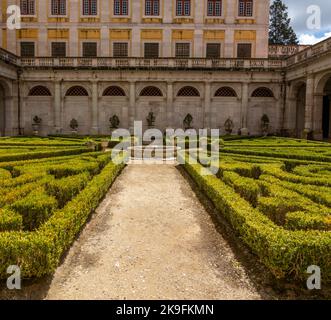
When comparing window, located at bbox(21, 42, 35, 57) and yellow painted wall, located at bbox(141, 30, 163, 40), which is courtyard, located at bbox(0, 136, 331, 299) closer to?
yellow painted wall, located at bbox(141, 30, 163, 40)

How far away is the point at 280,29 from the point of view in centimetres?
5547

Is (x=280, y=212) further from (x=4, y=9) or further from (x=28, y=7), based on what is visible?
(x=4, y=9)

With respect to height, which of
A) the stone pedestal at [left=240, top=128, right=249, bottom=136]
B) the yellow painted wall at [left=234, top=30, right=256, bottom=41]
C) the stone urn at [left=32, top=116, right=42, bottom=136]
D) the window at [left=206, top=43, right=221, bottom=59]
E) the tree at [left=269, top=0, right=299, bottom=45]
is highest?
the tree at [left=269, top=0, right=299, bottom=45]

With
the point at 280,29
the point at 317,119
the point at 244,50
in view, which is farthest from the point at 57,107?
the point at 280,29

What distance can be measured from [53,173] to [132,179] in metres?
3.30

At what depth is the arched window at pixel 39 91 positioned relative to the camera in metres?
31.9

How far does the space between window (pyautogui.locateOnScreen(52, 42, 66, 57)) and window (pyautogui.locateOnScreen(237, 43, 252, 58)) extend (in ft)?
58.5

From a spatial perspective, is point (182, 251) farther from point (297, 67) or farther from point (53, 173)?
point (297, 67)

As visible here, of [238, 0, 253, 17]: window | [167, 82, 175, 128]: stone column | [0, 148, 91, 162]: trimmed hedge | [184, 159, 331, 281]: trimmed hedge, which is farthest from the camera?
[238, 0, 253, 17]: window

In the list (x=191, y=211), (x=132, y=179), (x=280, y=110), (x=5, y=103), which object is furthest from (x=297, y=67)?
(x=5, y=103)

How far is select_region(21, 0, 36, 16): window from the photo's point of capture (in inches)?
1335

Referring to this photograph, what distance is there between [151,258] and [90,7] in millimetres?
33646

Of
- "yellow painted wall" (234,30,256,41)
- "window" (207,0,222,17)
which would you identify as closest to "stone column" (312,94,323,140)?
"yellow painted wall" (234,30,256,41)

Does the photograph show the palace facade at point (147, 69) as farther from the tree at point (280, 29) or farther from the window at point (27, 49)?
the tree at point (280, 29)
